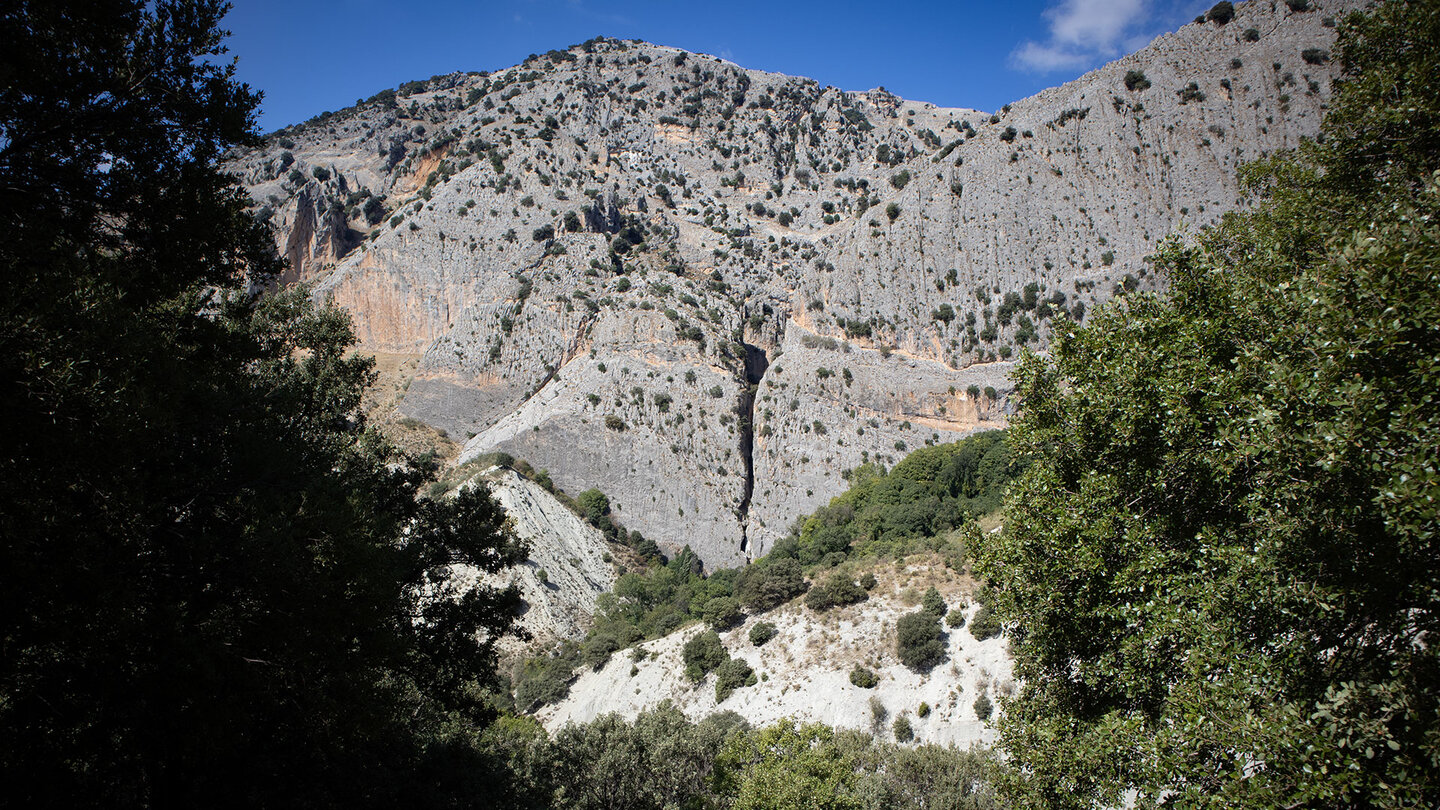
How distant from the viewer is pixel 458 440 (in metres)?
69.4

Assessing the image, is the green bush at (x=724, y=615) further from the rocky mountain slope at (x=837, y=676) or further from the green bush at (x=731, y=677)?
the green bush at (x=731, y=677)

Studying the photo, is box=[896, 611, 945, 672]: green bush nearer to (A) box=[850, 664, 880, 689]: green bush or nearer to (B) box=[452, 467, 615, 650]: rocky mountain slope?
(A) box=[850, 664, 880, 689]: green bush

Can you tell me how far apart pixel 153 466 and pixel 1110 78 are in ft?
268

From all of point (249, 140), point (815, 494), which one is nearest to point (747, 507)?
point (815, 494)

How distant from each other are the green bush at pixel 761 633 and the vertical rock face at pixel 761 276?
94.6 ft

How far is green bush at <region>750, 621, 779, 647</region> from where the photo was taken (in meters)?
35.0

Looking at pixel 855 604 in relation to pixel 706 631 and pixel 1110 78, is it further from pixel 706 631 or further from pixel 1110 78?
pixel 1110 78

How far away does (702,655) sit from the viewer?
35.4m

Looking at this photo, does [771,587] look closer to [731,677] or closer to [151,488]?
[731,677]

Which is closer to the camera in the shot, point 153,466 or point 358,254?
point 153,466

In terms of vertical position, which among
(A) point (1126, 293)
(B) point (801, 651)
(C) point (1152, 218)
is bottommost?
(B) point (801, 651)

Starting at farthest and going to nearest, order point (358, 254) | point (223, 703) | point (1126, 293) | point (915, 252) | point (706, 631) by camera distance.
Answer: point (358, 254) < point (915, 252) < point (706, 631) < point (1126, 293) < point (223, 703)

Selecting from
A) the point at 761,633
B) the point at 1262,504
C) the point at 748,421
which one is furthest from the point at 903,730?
the point at 748,421

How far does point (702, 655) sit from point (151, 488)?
3112 cm
